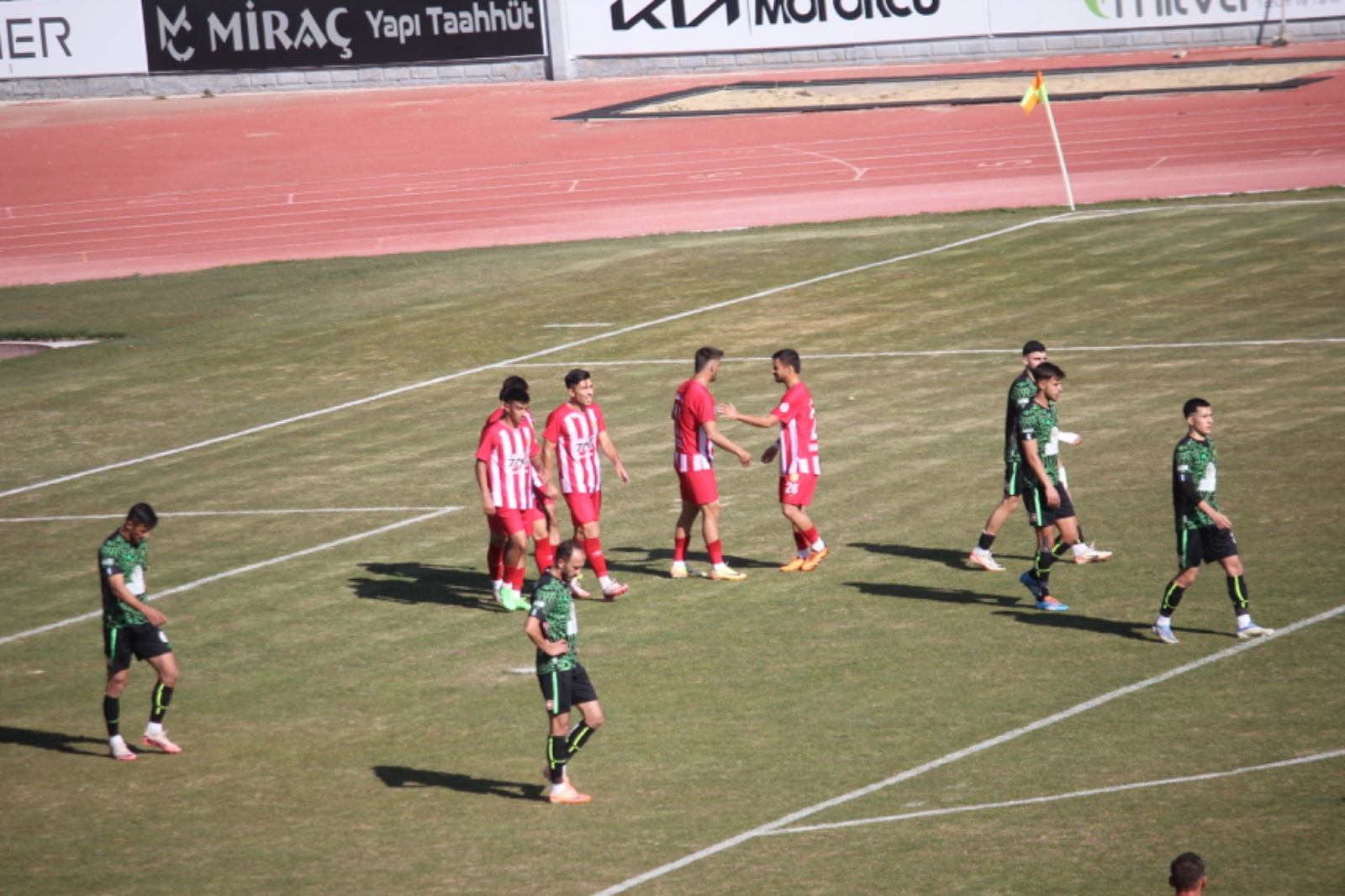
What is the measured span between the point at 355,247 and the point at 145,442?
1661 centimetres

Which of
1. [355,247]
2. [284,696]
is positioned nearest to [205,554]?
[284,696]

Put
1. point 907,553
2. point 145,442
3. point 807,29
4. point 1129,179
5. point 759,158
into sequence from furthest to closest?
1. point 807,29
2. point 759,158
3. point 1129,179
4. point 145,442
5. point 907,553

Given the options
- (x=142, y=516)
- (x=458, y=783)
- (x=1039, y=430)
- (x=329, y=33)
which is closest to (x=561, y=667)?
(x=458, y=783)

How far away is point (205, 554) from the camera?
1881 centimetres

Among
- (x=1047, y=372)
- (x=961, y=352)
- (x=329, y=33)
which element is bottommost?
(x=961, y=352)

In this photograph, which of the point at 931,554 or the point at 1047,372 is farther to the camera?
the point at 931,554

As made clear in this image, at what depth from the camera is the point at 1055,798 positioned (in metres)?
11.0

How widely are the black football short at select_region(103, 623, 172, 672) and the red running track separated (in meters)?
27.5

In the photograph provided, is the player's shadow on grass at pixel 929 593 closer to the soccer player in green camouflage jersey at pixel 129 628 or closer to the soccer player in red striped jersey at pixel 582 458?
the soccer player in red striped jersey at pixel 582 458

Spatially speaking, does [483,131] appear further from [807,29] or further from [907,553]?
[907,553]

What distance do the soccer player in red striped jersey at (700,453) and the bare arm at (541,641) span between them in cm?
499

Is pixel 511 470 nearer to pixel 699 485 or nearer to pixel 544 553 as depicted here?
pixel 544 553

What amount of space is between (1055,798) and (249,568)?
10192mm

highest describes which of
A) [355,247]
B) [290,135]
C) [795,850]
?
[290,135]
